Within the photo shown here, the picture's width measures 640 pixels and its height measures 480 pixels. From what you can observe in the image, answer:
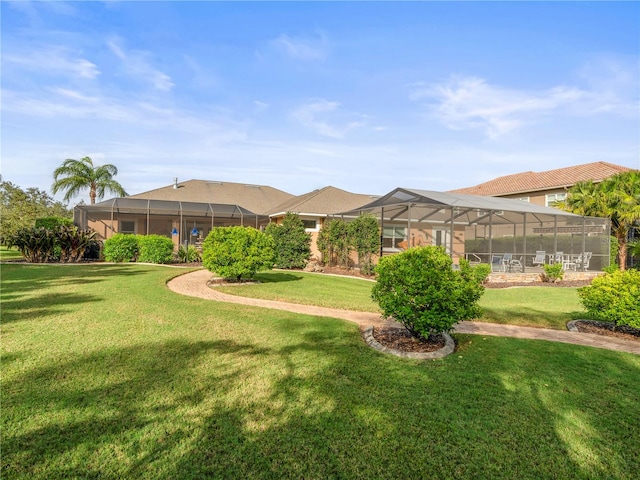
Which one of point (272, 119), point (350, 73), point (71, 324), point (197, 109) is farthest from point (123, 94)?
point (71, 324)

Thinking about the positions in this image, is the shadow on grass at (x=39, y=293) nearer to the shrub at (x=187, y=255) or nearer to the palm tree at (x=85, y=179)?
the shrub at (x=187, y=255)

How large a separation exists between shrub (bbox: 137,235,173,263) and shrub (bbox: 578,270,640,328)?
56.2 ft

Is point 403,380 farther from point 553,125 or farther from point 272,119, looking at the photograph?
point 553,125

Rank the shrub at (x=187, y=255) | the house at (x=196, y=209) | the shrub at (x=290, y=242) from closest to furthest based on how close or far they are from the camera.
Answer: the shrub at (x=290, y=242), the shrub at (x=187, y=255), the house at (x=196, y=209)

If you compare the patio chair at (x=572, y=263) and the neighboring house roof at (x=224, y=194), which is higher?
the neighboring house roof at (x=224, y=194)

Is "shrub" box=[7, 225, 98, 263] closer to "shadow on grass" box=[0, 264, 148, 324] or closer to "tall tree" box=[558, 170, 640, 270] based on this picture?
"shadow on grass" box=[0, 264, 148, 324]

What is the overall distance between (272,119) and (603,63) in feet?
42.6

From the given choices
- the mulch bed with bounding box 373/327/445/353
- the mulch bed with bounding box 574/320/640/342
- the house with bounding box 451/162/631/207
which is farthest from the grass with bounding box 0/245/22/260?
the house with bounding box 451/162/631/207

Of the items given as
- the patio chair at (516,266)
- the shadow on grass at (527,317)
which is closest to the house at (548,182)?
the patio chair at (516,266)

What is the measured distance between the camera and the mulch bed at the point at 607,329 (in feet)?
22.2

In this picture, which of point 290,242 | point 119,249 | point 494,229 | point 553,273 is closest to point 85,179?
point 119,249

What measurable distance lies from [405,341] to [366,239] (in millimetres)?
10454

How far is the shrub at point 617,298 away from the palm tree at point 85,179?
31.9 meters

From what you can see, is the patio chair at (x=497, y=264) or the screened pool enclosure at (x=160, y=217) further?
the screened pool enclosure at (x=160, y=217)
